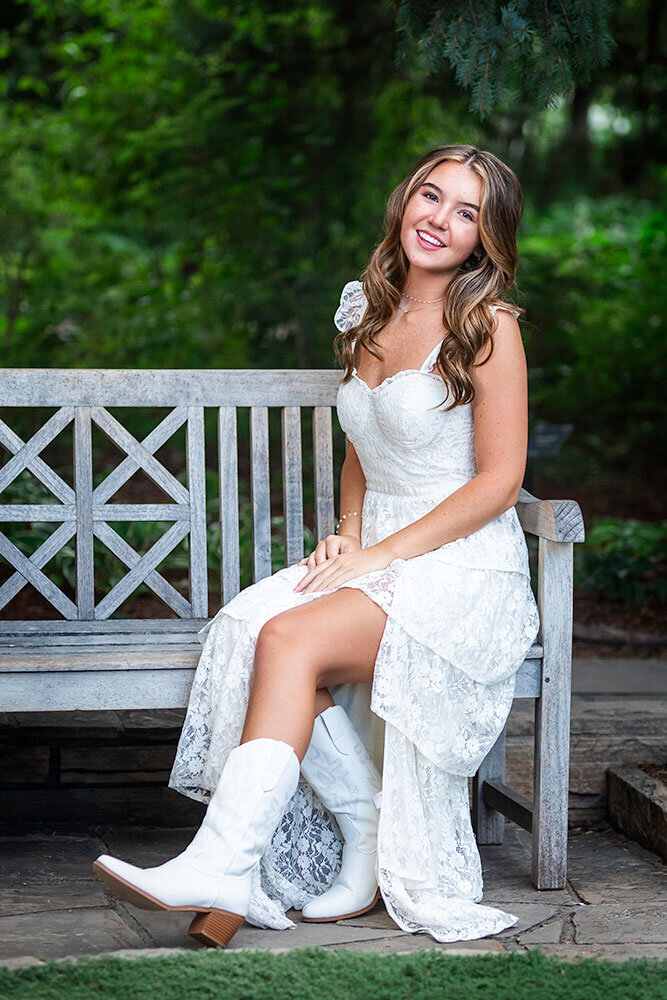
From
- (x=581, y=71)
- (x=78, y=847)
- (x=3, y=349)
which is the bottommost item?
(x=78, y=847)

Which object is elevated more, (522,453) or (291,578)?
(522,453)

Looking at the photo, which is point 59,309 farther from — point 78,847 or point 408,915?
point 408,915

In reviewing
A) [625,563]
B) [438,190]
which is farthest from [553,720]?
[625,563]

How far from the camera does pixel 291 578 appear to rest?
8.80 ft

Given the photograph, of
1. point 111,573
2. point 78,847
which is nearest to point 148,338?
point 111,573

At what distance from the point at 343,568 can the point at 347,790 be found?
50 cm

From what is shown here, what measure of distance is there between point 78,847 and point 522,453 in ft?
4.94

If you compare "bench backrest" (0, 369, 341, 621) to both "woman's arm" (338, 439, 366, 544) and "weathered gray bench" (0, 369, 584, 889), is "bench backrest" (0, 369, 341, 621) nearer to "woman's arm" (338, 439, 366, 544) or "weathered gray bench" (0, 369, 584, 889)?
"weathered gray bench" (0, 369, 584, 889)

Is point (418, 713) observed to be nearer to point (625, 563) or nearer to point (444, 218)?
point (444, 218)

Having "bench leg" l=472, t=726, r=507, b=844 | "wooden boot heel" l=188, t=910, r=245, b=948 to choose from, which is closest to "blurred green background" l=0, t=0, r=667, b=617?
"bench leg" l=472, t=726, r=507, b=844

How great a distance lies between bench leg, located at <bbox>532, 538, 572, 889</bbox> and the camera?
106 inches

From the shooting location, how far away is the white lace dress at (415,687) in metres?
2.47

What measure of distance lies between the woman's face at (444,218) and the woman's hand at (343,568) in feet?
2.31

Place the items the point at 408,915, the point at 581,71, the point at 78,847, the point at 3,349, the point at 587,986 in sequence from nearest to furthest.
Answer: the point at 587,986 < the point at 408,915 < the point at 78,847 < the point at 581,71 < the point at 3,349
